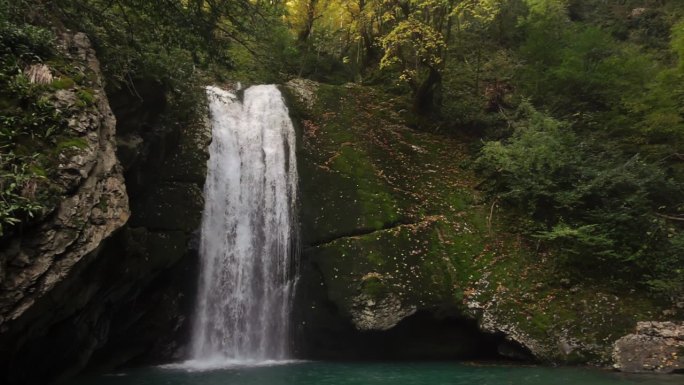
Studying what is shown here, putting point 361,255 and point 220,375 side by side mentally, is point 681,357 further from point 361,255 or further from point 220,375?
point 220,375

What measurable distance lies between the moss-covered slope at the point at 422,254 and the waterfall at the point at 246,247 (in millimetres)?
624

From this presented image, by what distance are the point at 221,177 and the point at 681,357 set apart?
11.2 metres

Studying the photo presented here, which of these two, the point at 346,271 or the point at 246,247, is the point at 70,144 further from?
the point at 346,271

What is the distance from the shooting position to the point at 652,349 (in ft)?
30.2

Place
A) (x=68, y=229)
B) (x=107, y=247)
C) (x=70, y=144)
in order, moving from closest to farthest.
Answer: (x=68, y=229) < (x=70, y=144) < (x=107, y=247)

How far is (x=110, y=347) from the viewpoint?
1036 centimetres

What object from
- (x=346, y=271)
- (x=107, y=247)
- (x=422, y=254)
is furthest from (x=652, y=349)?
(x=107, y=247)

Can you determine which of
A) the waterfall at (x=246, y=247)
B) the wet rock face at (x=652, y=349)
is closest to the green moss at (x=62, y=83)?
the waterfall at (x=246, y=247)

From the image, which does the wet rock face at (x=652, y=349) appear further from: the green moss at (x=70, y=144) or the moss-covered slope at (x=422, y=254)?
the green moss at (x=70, y=144)

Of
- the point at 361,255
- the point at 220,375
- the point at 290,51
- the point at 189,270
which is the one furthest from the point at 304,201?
the point at 290,51

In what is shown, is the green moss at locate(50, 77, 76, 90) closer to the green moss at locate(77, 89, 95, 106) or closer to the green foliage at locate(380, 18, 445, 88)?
the green moss at locate(77, 89, 95, 106)

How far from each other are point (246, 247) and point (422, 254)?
4.59 m

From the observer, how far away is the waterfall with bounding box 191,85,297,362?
11219 mm

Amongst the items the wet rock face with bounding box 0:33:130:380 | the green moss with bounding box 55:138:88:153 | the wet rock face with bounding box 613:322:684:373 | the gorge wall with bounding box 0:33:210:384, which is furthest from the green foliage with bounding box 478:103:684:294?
the green moss with bounding box 55:138:88:153
